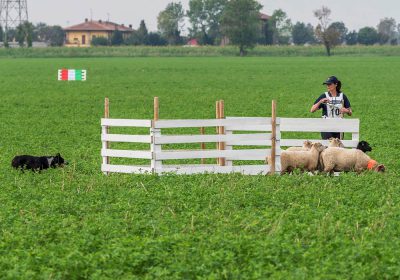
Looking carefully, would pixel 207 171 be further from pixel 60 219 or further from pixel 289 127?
pixel 60 219

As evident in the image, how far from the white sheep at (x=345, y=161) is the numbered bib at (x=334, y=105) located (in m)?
1.64

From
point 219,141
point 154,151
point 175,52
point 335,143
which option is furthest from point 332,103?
point 175,52

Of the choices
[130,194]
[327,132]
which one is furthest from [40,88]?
[130,194]

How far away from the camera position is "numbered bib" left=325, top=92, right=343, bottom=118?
66.5 feet

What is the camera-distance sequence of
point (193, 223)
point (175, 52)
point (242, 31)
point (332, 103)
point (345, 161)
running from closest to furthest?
1. point (193, 223)
2. point (345, 161)
3. point (332, 103)
4. point (175, 52)
5. point (242, 31)

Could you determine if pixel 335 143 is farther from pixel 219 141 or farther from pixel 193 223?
pixel 193 223

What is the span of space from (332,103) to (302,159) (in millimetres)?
1827

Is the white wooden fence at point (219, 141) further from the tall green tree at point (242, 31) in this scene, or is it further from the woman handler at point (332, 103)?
the tall green tree at point (242, 31)

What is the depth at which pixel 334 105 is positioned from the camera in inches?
802

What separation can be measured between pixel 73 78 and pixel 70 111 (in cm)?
2384

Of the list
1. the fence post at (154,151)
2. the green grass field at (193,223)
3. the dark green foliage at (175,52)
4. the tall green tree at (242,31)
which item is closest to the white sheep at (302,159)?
the green grass field at (193,223)

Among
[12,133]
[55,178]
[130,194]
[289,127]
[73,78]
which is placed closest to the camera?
[130,194]

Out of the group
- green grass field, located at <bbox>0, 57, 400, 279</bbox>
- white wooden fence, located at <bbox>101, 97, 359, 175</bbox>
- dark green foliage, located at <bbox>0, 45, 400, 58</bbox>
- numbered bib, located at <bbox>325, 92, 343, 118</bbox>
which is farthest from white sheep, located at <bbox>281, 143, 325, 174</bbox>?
dark green foliage, located at <bbox>0, 45, 400, 58</bbox>

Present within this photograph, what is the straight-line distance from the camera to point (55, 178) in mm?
18438
